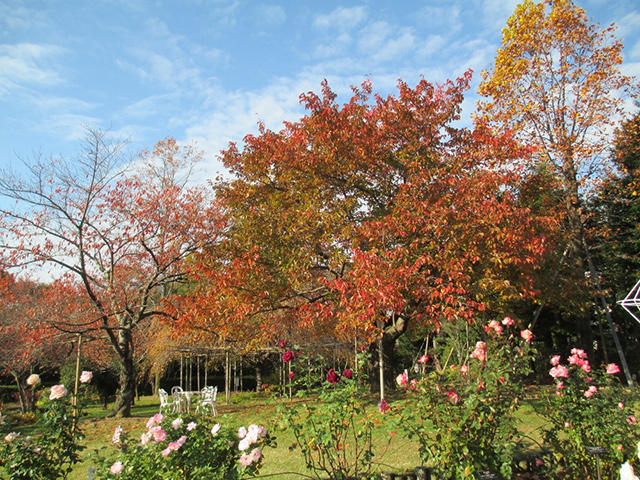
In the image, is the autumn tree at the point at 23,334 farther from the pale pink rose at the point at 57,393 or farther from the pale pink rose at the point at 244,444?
the pale pink rose at the point at 244,444

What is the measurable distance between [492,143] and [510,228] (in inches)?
87.9

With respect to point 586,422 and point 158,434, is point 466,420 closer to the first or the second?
point 586,422

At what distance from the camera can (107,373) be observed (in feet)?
64.3

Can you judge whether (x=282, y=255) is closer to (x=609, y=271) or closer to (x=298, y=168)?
(x=298, y=168)

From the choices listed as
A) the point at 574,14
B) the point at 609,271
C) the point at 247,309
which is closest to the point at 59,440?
the point at 247,309

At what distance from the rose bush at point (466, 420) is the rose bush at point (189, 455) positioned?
3.64 feet

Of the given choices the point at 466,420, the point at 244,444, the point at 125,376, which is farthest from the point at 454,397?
the point at 125,376

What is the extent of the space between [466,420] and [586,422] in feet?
4.23

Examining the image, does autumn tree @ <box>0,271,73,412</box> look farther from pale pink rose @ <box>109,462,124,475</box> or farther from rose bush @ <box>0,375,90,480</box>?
pale pink rose @ <box>109,462,124,475</box>

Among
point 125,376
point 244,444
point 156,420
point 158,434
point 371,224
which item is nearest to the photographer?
point 244,444

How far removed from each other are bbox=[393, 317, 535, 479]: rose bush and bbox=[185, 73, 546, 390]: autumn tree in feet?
9.15

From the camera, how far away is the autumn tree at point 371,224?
6.99 m

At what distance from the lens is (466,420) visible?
Answer: 10.8 feet

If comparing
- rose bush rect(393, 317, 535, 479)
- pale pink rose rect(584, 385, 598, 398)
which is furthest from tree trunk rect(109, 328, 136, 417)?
pale pink rose rect(584, 385, 598, 398)
